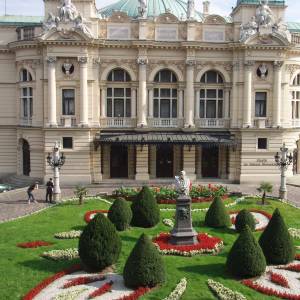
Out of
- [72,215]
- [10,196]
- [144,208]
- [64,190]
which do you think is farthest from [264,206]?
[10,196]

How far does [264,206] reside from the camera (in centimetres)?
3519

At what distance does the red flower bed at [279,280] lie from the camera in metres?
20.7

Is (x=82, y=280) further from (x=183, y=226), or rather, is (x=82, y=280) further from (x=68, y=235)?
(x=183, y=226)

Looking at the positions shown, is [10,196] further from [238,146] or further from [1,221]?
[238,146]

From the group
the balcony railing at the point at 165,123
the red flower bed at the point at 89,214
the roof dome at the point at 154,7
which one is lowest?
the red flower bed at the point at 89,214

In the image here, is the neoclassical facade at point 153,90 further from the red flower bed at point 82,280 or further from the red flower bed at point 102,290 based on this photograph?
the red flower bed at point 102,290

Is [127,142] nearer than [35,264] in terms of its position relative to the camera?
No

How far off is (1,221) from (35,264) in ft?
30.9

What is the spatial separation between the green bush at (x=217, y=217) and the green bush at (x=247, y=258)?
7.91 meters

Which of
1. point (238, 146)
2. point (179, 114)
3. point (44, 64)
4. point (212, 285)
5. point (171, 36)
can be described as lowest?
point (212, 285)

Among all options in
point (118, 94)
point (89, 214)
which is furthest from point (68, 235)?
point (118, 94)

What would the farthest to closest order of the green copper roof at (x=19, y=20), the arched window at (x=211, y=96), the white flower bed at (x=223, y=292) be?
the green copper roof at (x=19, y=20), the arched window at (x=211, y=96), the white flower bed at (x=223, y=292)

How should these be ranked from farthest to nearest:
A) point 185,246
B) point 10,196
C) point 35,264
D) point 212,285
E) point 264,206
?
point 10,196, point 264,206, point 185,246, point 35,264, point 212,285

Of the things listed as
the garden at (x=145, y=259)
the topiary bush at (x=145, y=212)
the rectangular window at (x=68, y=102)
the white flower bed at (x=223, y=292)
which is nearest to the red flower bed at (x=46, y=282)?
the garden at (x=145, y=259)
